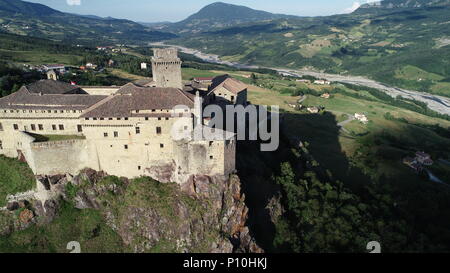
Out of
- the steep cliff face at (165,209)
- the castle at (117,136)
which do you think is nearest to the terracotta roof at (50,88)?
the castle at (117,136)

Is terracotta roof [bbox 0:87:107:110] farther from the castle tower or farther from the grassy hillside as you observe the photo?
the castle tower

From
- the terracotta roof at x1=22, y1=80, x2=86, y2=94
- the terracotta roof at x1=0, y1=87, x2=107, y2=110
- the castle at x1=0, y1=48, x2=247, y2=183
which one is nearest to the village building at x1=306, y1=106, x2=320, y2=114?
the castle at x1=0, y1=48, x2=247, y2=183

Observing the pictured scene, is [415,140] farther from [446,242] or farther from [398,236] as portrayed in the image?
[398,236]

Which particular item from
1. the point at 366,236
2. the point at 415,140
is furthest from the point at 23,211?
the point at 415,140

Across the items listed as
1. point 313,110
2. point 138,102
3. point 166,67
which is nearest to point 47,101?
point 138,102

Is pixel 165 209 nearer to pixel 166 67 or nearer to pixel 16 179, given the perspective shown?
pixel 16 179

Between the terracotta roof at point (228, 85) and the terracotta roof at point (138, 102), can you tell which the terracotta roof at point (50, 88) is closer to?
the terracotta roof at point (138, 102)
